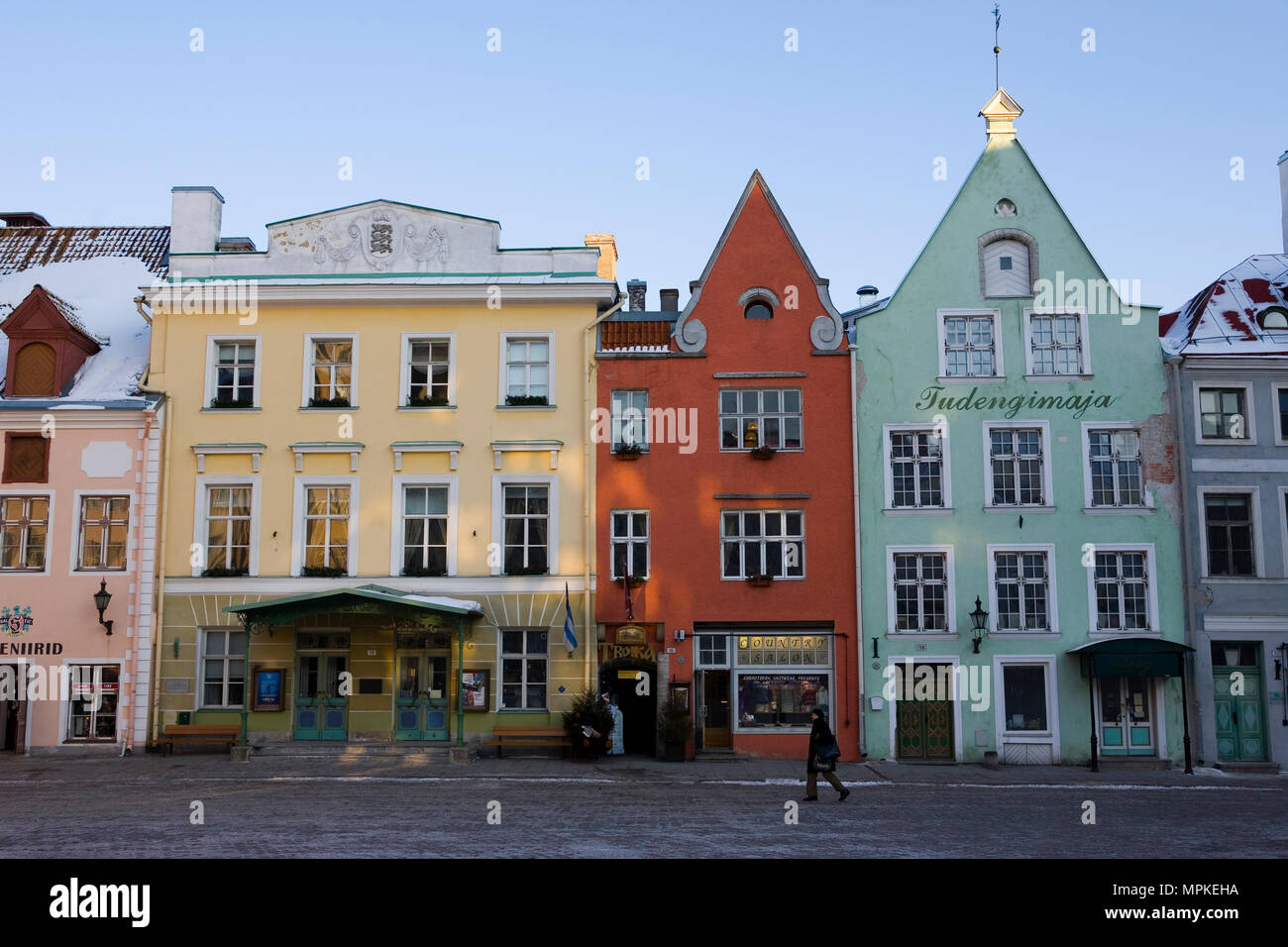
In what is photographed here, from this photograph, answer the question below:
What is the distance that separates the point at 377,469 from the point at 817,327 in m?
11.4

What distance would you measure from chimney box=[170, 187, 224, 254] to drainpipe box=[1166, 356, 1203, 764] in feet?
81.0

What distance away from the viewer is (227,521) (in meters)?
30.3

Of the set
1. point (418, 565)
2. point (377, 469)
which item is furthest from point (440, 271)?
point (418, 565)

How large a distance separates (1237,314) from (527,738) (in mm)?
20497

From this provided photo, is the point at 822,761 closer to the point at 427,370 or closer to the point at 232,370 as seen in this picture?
the point at 427,370

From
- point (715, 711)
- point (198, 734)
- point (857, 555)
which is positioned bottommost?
point (198, 734)

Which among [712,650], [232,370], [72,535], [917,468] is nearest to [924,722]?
[712,650]

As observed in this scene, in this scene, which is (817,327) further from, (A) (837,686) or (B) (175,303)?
(B) (175,303)

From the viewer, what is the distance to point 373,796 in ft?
71.6

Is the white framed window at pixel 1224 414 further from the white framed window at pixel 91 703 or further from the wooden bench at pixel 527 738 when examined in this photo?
the white framed window at pixel 91 703

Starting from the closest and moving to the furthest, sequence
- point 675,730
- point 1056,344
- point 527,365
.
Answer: point 675,730 → point 1056,344 → point 527,365

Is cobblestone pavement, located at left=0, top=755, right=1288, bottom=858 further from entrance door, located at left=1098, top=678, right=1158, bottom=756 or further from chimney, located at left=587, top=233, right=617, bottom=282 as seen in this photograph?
chimney, located at left=587, top=233, right=617, bottom=282

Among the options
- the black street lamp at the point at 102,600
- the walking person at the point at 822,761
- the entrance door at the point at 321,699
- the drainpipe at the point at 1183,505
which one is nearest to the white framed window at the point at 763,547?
the walking person at the point at 822,761

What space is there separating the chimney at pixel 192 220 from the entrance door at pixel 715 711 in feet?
56.5
